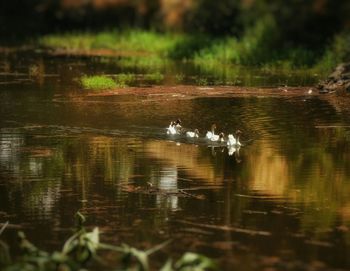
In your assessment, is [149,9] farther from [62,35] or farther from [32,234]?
[32,234]

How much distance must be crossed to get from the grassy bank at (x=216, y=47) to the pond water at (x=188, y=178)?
11243mm

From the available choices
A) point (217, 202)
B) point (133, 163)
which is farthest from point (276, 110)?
point (217, 202)

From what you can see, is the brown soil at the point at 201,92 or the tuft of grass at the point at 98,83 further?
the tuft of grass at the point at 98,83

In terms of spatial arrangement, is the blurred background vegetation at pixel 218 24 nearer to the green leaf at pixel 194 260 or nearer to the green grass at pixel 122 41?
the green grass at pixel 122 41

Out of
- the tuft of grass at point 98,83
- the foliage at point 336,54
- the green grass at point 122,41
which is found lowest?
the tuft of grass at point 98,83

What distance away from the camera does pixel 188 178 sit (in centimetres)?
1347

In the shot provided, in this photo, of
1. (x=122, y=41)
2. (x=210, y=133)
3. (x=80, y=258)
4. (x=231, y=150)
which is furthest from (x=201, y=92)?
(x=122, y=41)

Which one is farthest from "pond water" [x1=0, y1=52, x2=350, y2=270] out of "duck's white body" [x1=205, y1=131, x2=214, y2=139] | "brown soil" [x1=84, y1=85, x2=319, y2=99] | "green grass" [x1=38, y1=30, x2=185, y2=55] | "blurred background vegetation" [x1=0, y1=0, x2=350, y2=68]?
"green grass" [x1=38, y1=30, x2=185, y2=55]

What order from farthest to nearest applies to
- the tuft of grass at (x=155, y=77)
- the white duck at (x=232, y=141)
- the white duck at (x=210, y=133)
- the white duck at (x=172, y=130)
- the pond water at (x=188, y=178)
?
the tuft of grass at (x=155, y=77) < the white duck at (x=172, y=130) < the white duck at (x=210, y=133) < the white duck at (x=232, y=141) < the pond water at (x=188, y=178)

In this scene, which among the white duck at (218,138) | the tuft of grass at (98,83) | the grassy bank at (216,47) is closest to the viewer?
the white duck at (218,138)

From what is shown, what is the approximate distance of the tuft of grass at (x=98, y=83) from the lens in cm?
2675

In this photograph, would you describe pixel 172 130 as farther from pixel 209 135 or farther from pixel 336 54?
pixel 336 54

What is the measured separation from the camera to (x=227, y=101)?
23.5 metres

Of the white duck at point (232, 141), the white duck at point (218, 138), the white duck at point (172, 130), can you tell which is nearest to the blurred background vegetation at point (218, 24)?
the white duck at point (172, 130)
